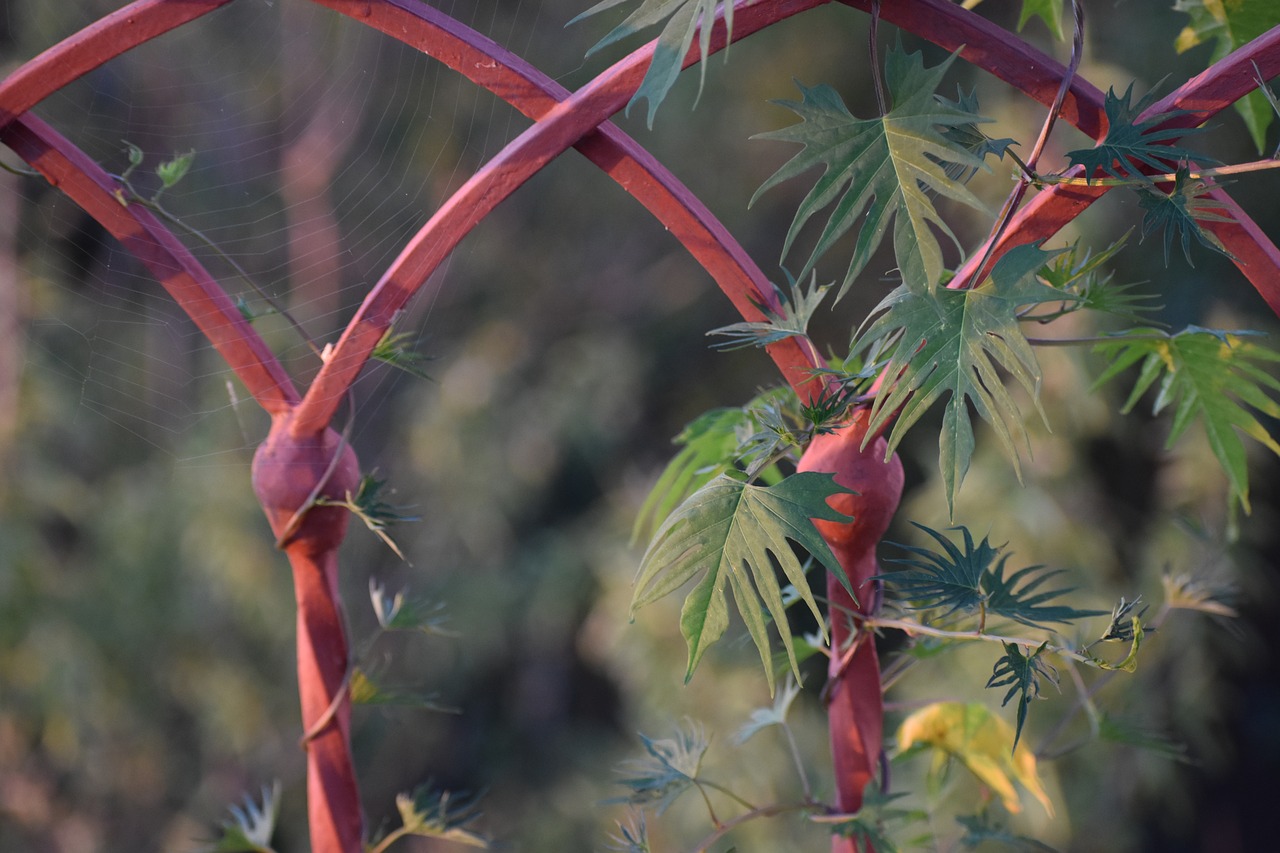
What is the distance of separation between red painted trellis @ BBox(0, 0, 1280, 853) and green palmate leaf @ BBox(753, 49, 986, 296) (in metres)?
0.03

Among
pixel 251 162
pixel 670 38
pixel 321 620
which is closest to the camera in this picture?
pixel 670 38

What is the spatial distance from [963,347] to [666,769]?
0.17 m

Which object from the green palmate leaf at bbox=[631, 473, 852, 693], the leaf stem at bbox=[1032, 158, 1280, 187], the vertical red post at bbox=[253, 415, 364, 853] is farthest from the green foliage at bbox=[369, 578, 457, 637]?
the leaf stem at bbox=[1032, 158, 1280, 187]

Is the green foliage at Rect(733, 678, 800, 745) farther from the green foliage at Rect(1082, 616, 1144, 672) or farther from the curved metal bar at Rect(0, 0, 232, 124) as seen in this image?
the curved metal bar at Rect(0, 0, 232, 124)

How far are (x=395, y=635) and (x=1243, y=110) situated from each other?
4.90 feet

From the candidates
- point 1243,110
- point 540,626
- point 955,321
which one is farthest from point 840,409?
point 540,626

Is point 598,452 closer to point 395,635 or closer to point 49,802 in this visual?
point 395,635

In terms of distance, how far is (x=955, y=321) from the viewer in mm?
244

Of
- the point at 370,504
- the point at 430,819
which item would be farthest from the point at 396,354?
the point at 430,819

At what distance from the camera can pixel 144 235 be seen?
309 mm

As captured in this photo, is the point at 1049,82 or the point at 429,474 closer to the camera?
the point at 1049,82

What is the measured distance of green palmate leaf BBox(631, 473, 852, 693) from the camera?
0.25 metres

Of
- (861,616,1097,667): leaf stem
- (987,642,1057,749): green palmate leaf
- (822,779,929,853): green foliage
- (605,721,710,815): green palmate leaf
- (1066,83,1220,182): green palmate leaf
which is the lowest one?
(822,779,929,853): green foliage

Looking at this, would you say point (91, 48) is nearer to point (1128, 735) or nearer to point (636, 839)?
point (636, 839)
